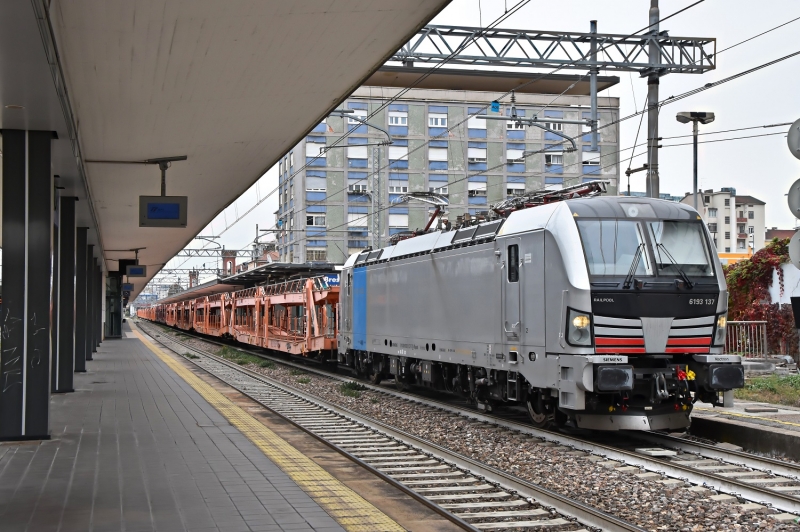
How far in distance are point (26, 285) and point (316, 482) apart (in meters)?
5.03

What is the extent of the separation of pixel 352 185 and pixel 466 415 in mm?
48400

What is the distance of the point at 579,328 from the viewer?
10812 millimetres

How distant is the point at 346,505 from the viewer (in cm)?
740

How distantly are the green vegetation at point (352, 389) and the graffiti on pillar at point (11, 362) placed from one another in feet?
27.0

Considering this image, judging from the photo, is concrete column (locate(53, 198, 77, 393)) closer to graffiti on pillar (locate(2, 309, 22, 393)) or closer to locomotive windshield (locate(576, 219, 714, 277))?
graffiti on pillar (locate(2, 309, 22, 393))

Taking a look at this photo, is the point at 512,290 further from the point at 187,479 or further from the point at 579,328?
the point at 187,479

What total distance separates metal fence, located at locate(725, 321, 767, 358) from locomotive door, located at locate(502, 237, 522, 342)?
39.8 feet

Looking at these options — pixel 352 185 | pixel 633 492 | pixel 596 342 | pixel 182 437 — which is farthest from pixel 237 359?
pixel 352 185

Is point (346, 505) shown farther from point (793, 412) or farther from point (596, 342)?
point (793, 412)

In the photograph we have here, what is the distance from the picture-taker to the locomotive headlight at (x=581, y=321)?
1077 cm

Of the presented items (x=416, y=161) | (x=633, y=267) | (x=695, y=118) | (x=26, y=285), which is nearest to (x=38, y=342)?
(x=26, y=285)

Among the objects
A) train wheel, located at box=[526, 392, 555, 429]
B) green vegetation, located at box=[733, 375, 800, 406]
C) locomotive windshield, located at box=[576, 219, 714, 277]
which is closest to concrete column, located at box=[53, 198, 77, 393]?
train wheel, located at box=[526, 392, 555, 429]

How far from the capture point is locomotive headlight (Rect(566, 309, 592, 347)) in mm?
10773

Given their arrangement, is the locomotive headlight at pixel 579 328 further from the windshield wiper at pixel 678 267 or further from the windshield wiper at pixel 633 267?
the windshield wiper at pixel 678 267
